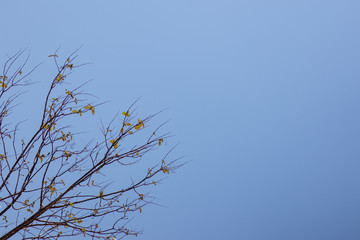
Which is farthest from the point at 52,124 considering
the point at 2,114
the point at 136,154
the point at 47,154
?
the point at 136,154

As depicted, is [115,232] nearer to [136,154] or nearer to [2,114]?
[136,154]

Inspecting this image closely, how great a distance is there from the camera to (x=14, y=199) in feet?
14.9

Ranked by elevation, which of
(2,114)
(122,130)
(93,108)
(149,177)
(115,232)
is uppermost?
(2,114)

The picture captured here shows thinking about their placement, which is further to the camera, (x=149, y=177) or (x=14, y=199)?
(x=149, y=177)

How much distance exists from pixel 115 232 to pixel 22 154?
4.17ft

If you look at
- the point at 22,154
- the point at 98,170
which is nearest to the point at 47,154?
the point at 22,154

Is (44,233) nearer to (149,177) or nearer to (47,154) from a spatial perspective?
(47,154)

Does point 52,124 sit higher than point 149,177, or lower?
higher

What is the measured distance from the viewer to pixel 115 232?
4812mm

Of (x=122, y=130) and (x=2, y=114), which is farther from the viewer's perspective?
(x=2, y=114)

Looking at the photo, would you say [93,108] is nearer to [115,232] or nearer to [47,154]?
[47,154]

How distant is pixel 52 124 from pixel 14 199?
2.78ft

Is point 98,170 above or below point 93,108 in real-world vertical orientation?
below

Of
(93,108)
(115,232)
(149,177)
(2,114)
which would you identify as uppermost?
(2,114)
